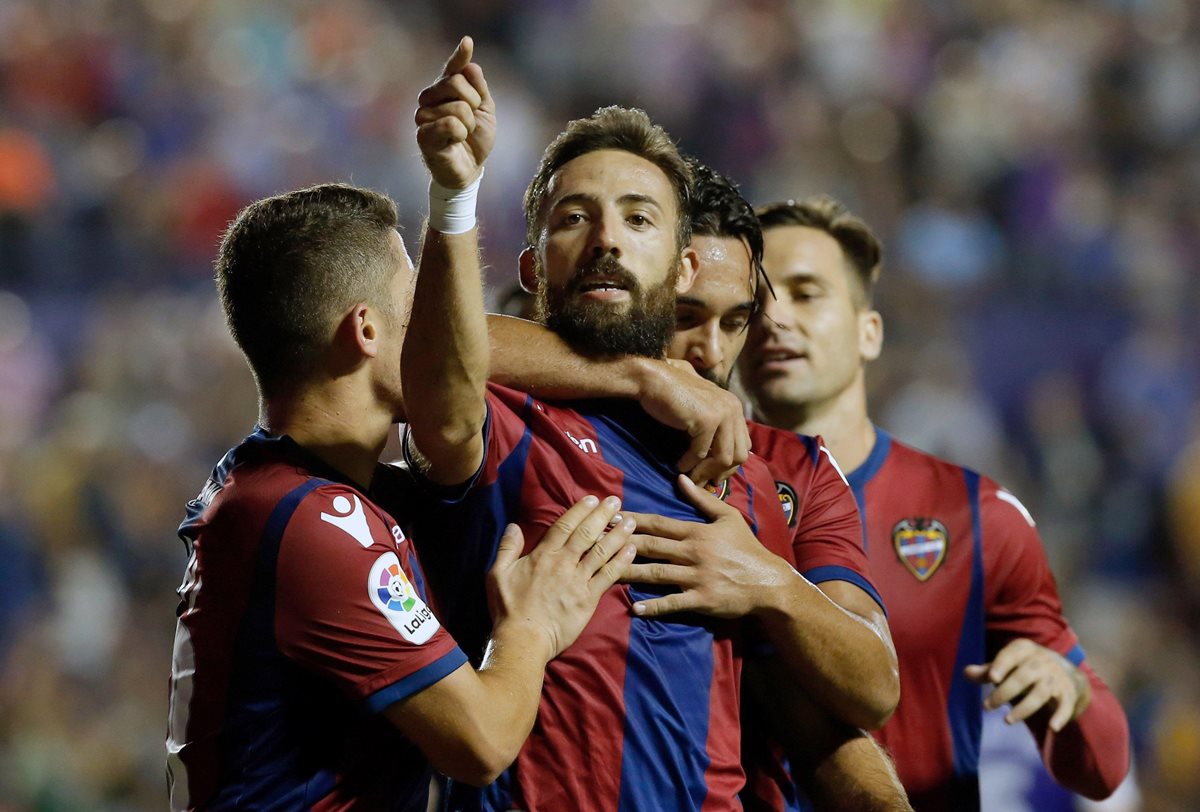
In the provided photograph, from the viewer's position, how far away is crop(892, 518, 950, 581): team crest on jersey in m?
4.13

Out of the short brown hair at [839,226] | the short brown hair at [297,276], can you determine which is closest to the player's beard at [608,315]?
the short brown hair at [297,276]

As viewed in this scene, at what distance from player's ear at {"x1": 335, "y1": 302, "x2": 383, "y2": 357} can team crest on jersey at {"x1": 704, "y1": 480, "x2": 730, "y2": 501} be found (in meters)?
0.84

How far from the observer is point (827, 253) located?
4547 millimetres

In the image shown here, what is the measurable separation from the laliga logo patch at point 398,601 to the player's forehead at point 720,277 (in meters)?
1.22

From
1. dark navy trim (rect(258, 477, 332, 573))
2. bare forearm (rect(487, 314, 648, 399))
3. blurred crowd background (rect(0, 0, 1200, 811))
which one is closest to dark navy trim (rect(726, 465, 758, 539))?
bare forearm (rect(487, 314, 648, 399))

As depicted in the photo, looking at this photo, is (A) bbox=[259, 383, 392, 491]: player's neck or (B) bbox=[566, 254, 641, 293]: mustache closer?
Result: (A) bbox=[259, 383, 392, 491]: player's neck

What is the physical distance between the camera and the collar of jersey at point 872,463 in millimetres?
4289

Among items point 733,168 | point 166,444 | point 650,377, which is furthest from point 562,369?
point 733,168

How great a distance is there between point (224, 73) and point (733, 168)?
157 inches

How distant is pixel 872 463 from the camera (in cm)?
434

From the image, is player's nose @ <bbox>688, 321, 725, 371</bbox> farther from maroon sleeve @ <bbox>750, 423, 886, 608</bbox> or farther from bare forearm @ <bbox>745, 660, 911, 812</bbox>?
bare forearm @ <bbox>745, 660, 911, 812</bbox>

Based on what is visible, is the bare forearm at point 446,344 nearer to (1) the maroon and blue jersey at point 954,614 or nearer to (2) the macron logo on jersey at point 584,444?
(2) the macron logo on jersey at point 584,444

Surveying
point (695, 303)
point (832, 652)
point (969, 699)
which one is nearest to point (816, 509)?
point (832, 652)

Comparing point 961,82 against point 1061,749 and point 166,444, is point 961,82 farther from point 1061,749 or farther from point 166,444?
point 1061,749
